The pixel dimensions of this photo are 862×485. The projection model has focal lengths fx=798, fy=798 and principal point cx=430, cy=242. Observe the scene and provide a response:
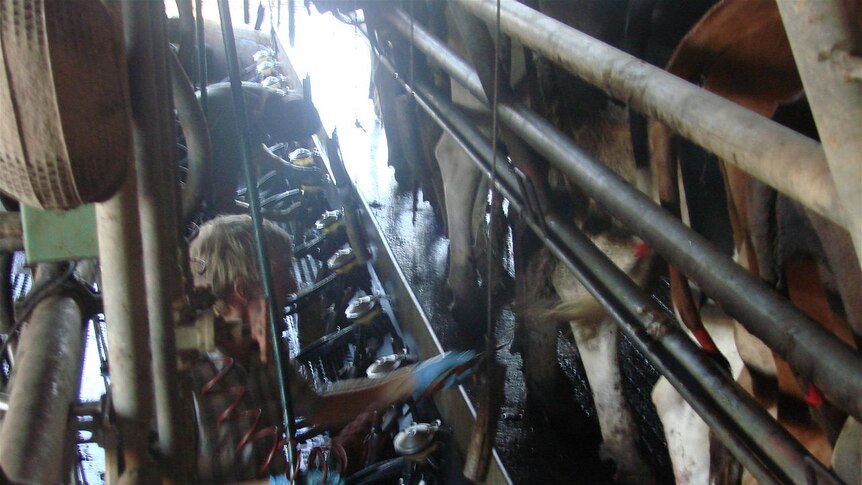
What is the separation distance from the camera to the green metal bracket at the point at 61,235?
1.05 metres

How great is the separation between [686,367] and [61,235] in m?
0.92

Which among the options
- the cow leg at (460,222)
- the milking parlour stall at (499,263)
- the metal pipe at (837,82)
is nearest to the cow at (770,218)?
the milking parlour stall at (499,263)

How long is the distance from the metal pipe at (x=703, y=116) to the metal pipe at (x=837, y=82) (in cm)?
4

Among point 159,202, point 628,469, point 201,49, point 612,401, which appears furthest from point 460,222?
point 159,202

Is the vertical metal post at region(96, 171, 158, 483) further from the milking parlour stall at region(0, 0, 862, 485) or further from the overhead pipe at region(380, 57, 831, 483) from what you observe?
the overhead pipe at region(380, 57, 831, 483)

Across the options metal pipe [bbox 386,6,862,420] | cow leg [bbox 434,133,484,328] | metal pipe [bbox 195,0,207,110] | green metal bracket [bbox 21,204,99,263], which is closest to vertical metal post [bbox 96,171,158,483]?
green metal bracket [bbox 21,204,99,263]

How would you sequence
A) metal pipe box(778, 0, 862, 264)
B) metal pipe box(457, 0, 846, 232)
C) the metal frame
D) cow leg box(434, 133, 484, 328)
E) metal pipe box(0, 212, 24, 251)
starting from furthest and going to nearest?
1. cow leg box(434, 133, 484, 328)
2. metal pipe box(0, 212, 24, 251)
3. the metal frame
4. metal pipe box(457, 0, 846, 232)
5. metal pipe box(778, 0, 862, 264)

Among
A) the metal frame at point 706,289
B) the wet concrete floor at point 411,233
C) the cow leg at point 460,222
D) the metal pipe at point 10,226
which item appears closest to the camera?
the metal frame at point 706,289

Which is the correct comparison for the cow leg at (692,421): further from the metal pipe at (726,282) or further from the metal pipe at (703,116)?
the metal pipe at (703,116)

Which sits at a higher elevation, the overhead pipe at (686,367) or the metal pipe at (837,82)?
the metal pipe at (837,82)

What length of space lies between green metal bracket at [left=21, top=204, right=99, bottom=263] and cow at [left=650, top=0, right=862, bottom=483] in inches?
39.4

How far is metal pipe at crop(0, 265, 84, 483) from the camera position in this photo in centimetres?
83

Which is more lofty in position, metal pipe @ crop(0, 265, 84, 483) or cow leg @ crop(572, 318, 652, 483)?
metal pipe @ crop(0, 265, 84, 483)

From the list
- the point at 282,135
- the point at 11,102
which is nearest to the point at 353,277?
the point at 282,135
